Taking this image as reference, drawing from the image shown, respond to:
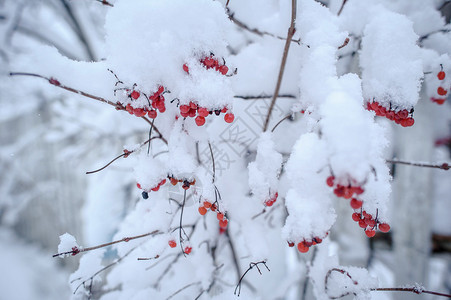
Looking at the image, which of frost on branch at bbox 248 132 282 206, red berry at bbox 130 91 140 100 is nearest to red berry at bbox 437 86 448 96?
frost on branch at bbox 248 132 282 206

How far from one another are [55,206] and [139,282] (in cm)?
625

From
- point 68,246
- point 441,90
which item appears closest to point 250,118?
point 441,90

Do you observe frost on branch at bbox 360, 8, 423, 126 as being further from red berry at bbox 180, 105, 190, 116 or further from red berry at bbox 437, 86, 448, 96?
red berry at bbox 180, 105, 190, 116

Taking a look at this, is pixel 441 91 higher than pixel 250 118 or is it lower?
higher

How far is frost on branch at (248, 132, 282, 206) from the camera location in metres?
0.89

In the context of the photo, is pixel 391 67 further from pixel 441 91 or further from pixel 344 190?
pixel 344 190

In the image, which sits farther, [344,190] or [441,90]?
[441,90]

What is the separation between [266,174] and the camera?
0.92 metres

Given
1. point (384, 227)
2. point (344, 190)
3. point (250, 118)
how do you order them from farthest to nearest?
point (250, 118), point (384, 227), point (344, 190)

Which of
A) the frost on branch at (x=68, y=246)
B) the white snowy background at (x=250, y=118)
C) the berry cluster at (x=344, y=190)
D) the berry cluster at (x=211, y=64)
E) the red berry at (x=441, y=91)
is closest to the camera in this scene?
the berry cluster at (x=344, y=190)

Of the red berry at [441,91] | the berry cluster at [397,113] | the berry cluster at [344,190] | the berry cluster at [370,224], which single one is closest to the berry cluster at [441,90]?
the red berry at [441,91]

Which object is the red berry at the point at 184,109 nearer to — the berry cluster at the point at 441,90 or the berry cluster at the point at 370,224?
the berry cluster at the point at 370,224

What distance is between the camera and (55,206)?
622 cm

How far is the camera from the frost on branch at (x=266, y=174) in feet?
2.93
